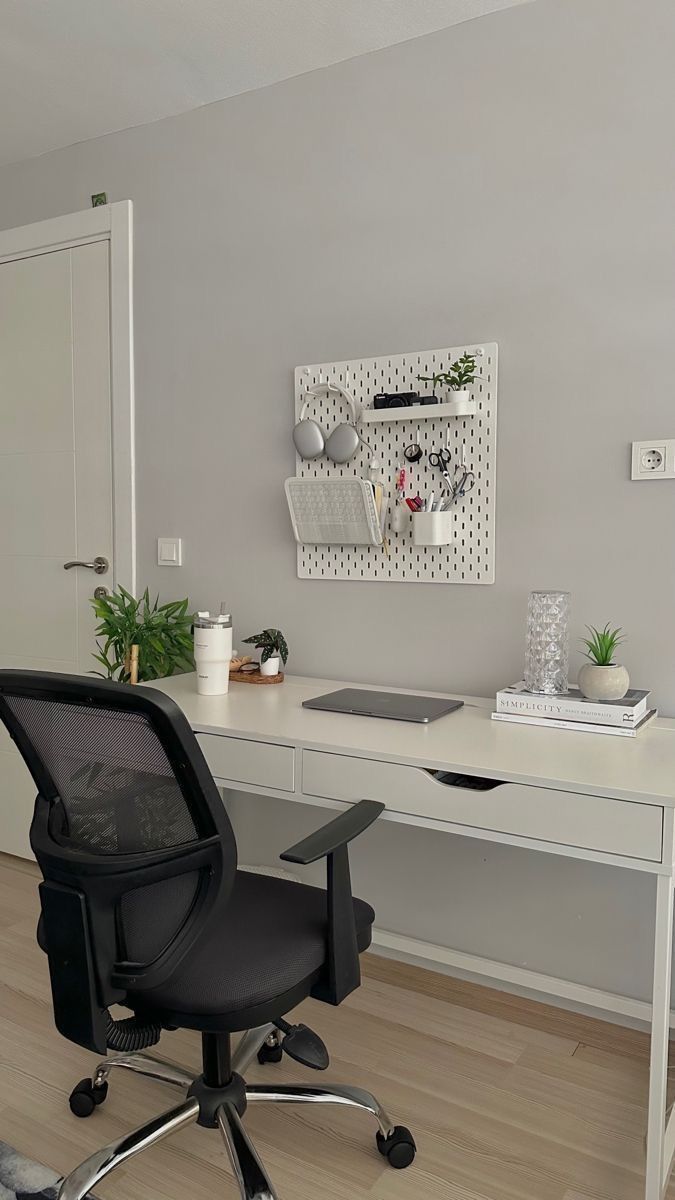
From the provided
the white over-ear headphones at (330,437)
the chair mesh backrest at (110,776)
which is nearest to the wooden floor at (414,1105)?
the chair mesh backrest at (110,776)

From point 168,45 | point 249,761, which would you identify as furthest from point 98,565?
point 168,45

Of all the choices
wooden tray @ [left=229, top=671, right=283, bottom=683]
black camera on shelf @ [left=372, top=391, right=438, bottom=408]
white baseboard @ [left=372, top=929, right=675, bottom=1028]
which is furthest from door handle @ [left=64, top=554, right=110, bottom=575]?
white baseboard @ [left=372, top=929, right=675, bottom=1028]

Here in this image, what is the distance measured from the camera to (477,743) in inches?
68.8

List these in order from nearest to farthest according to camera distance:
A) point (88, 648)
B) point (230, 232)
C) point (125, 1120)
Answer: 1. point (125, 1120)
2. point (230, 232)
3. point (88, 648)

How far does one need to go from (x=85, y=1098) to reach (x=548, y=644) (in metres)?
1.30

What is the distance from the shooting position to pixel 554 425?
6.93 feet

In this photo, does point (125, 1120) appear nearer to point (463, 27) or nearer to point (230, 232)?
point (230, 232)

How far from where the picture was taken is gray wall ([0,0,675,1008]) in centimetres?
200

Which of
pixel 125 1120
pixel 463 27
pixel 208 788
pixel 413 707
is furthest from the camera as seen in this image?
pixel 463 27

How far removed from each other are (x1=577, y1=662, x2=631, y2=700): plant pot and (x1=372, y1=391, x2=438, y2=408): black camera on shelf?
30.6 inches

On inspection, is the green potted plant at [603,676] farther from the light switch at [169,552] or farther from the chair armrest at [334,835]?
the light switch at [169,552]

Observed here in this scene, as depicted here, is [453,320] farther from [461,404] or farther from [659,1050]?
[659,1050]

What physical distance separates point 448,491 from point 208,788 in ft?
3.85

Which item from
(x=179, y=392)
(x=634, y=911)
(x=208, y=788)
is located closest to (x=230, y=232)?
(x=179, y=392)
